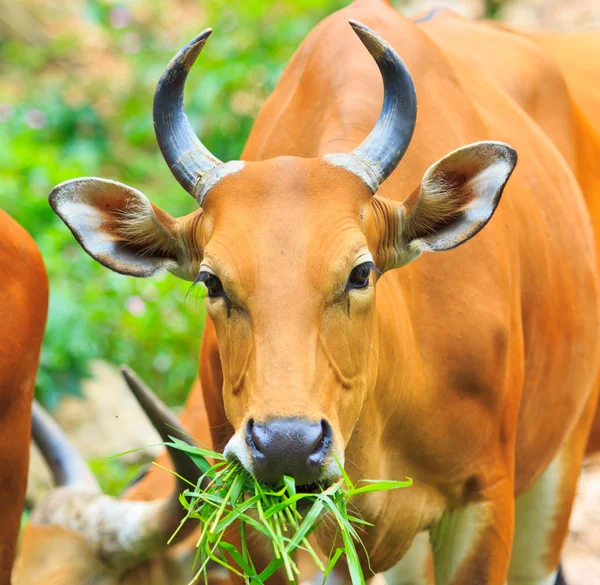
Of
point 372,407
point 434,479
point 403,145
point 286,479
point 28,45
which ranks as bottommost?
point 28,45

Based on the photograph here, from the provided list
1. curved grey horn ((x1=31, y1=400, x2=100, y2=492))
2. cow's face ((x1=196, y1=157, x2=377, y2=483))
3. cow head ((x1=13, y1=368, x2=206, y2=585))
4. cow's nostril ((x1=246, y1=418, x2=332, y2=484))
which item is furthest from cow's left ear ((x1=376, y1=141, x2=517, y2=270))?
curved grey horn ((x1=31, y1=400, x2=100, y2=492))

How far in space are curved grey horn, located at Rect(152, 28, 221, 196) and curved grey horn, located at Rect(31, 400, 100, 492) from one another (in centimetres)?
205

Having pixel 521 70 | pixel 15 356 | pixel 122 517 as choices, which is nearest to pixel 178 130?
pixel 15 356

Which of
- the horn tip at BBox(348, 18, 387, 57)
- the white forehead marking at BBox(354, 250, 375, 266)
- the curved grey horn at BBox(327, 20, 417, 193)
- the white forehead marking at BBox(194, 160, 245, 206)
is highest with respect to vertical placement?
the horn tip at BBox(348, 18, 387, 57)

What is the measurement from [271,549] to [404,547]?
509 mm

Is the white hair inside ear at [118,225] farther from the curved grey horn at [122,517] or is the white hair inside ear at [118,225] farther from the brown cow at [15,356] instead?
the curved grey horn at [122,517]

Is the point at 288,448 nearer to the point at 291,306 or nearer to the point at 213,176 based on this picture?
the point at 291,306

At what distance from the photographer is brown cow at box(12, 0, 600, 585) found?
11.0 feet

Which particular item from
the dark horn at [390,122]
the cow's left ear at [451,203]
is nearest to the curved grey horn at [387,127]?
the dark horn at [390,122]

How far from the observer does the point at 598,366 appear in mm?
5402

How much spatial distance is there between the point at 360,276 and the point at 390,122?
0.56 meters

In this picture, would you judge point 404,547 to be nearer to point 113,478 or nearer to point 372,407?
point 372,407

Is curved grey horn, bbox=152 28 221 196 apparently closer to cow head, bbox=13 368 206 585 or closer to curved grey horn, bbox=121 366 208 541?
curved grey horn, bbox=121 366 208 541

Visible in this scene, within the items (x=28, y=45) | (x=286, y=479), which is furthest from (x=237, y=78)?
(x=286, y=479)
